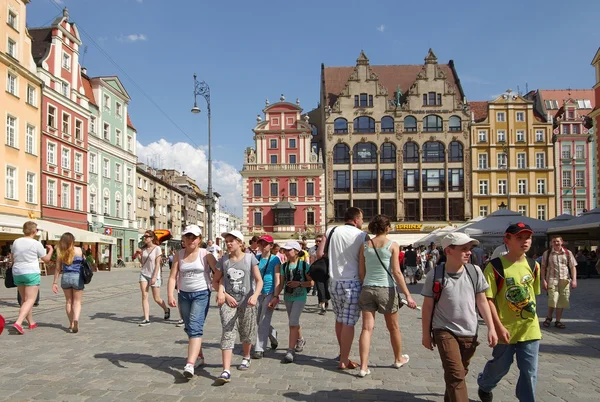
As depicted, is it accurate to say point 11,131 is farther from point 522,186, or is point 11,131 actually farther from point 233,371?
point 522,186

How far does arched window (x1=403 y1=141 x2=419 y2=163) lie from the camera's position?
53.7 metres

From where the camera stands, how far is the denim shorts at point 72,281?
9.48 metres

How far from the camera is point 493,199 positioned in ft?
174

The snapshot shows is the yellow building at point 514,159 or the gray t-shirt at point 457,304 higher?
the yellow building at point 514,159

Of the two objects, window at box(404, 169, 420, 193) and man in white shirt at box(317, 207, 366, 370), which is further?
window at box(404, 169, 420, 193)

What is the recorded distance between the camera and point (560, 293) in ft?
34.3

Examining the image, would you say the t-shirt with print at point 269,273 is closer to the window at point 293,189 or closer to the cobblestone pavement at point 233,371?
the cobblestone pavement at point 233,371

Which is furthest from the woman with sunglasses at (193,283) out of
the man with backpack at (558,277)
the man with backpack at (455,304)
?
the man with backpack at (558,277)

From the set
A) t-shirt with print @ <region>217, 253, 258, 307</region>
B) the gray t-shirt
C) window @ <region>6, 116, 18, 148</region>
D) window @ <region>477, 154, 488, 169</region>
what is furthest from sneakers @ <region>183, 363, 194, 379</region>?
window @ <region>477, 154, 488, 169</region>

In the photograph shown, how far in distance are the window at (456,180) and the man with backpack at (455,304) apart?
1987 inches

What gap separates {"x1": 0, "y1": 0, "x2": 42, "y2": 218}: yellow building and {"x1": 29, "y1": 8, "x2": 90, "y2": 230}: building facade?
0.89 m

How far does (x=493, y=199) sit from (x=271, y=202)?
20.9 metres

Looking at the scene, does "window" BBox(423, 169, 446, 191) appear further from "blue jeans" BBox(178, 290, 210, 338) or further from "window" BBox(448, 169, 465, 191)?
"blue jeans" BBox(178, 290, 210, 338)

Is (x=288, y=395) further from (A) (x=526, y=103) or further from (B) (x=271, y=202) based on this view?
(A) (x=526, y=103)
